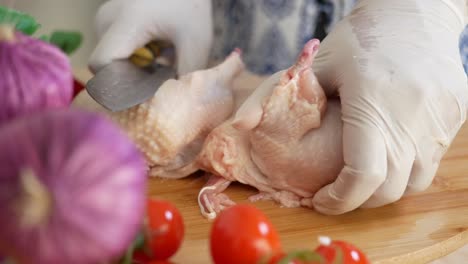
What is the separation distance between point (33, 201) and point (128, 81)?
584 millimetres

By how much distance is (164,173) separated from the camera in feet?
2.93

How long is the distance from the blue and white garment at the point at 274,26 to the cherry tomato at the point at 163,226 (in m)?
0.68

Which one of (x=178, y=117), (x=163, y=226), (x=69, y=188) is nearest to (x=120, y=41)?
(x=178, y=117)

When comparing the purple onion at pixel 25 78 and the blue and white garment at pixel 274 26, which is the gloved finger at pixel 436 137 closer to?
the blue and white garment at pixel 274 26

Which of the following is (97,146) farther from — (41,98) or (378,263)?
(378,263)

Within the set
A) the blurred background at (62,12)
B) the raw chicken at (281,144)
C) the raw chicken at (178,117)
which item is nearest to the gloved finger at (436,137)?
the raw chicken at (281,144)

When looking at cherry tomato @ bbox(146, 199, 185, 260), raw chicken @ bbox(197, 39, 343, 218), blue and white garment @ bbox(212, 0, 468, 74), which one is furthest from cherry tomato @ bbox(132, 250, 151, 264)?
blue and white garment @ bbox(212, 0, 468, 74)

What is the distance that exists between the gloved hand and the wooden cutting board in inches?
8.1

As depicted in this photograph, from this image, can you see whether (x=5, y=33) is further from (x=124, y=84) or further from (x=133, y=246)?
(x=124, y=84)

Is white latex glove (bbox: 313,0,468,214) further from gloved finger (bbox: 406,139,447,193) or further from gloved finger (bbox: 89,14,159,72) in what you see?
gloved finger (bbox: 89,14,159,72)

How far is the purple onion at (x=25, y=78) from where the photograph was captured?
1.23 ft

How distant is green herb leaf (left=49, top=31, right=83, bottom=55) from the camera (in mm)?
477

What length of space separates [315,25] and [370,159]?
0.46m

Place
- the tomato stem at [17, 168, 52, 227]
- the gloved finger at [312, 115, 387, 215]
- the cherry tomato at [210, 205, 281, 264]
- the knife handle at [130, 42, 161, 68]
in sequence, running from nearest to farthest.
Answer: the tomato stem at [17, 168, 52, 227]
the cherry tomato at [210, 205, 281, 264]
the gloved finger at [312, 115, 387, 215]
the knife handle at [130, 42, 161, 68]
